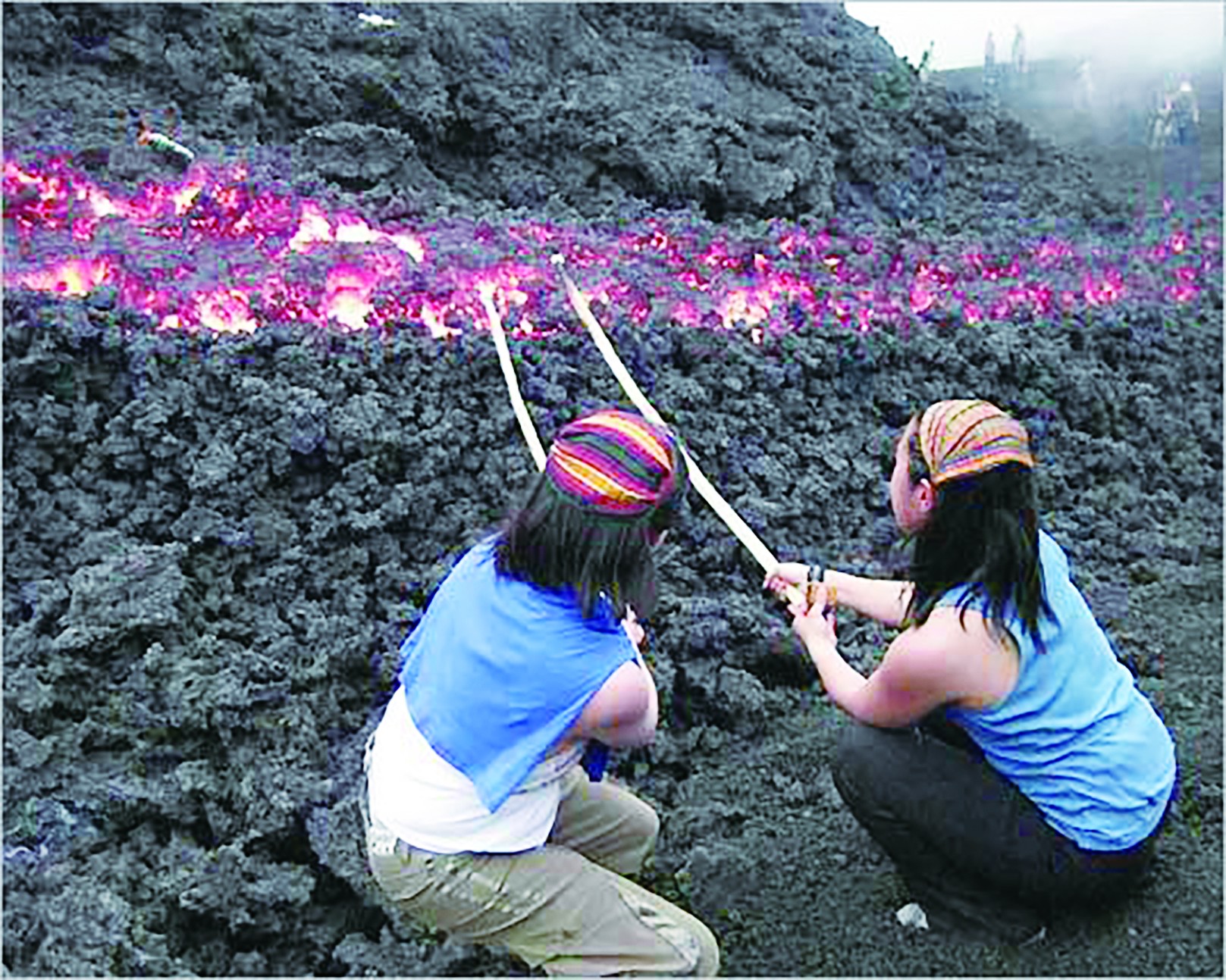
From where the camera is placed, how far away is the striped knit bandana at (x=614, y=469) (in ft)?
6.48

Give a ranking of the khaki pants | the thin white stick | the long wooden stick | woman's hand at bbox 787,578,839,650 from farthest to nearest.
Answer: the thin white stick
the long wooden stick
woman's hand at bbox 787,578,839,650
the khaki pants

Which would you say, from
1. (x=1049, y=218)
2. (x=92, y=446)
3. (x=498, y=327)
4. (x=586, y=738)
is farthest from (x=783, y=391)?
(x=1049, y=218)

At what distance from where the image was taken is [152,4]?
600 cm

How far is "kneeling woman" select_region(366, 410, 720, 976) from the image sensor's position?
1988 millimetres

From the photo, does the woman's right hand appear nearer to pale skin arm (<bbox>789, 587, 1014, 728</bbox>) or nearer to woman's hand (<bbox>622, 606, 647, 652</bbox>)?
pale skin arm (<bbox>789, 587, 1014, 728</bbox>)

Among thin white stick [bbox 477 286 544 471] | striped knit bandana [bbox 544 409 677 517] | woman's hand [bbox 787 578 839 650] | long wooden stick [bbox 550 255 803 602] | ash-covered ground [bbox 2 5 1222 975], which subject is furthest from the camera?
thin white stick [bbox 477 286 544 471]

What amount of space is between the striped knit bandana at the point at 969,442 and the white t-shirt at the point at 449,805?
0.76m

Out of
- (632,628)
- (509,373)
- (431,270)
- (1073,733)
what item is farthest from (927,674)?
(431,270)

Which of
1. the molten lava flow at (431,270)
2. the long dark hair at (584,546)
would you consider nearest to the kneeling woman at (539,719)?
the long dark hair at (584,546)

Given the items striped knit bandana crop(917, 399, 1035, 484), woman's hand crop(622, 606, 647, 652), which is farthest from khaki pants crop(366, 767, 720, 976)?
striped knit bandana crop(917, 399, 1035, 484)

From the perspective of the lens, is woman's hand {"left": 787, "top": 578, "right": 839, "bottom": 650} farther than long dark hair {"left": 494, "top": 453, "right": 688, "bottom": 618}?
Yes

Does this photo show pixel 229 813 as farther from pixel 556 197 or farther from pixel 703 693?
pixel 556 197

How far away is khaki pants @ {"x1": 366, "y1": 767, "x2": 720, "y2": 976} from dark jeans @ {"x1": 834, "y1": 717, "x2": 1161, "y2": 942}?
0.48 meters

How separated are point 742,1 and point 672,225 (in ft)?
8.82
